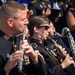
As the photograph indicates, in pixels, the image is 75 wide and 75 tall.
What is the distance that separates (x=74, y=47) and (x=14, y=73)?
1.15 meters

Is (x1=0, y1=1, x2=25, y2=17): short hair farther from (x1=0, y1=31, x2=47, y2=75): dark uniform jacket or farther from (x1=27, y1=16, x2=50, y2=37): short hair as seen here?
(x1=27, y1=16, x2=50, y2=37): short hair

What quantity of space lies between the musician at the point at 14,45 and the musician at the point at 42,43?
0.19m

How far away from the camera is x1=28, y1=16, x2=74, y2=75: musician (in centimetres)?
283

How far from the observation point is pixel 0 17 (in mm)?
2564

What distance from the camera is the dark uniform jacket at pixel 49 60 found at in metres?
2.77

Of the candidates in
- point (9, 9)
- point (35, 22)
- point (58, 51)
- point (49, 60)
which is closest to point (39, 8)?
point (35, 22)

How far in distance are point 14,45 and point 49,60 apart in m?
0.53

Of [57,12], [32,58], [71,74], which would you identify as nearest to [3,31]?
[32,58]

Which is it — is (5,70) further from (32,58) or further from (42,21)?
(42,21)

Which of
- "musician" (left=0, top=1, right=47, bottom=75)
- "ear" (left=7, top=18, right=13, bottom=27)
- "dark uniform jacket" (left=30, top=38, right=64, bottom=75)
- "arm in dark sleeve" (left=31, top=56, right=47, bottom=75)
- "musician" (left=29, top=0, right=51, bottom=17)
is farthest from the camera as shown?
"musician" (left=29, top=0, right=51, bottom=17)

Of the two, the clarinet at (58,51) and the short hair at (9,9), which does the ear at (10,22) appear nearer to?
→ the short hair at (9,9)

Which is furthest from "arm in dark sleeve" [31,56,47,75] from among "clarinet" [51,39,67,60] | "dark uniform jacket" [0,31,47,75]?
"clarinet" [51,39,67,60]

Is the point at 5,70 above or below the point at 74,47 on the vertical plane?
above

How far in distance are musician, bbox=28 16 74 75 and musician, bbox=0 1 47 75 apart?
19cm
